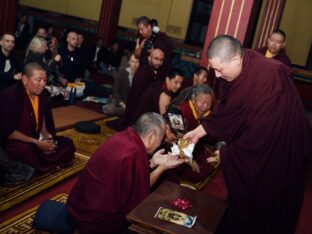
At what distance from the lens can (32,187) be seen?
350 cm

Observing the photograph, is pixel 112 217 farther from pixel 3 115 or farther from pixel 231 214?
pixel 3 115

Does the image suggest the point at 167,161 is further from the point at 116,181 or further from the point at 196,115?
the point at 196,115

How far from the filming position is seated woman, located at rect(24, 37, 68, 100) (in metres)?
6.04

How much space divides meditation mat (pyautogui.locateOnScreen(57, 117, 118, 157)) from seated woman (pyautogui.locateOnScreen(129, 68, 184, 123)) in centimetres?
65

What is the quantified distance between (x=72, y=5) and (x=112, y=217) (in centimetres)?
1162

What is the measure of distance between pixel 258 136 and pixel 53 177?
7.35 ft

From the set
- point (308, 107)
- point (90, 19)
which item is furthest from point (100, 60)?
point (308, 107)

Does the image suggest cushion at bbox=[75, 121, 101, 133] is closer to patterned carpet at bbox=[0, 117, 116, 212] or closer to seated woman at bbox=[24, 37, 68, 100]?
patterned carpet at bbox=[0, 117, 116, 212]

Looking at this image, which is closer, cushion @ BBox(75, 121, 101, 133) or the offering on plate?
the offering on plate

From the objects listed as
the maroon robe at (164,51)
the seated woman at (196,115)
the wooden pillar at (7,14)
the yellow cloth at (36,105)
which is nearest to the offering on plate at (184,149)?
the seated woman at (196,115)

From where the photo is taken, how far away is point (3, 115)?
3635 millimetres

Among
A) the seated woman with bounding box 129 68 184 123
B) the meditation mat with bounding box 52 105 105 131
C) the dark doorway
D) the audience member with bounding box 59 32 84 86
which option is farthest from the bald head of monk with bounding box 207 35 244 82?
the dark doorway

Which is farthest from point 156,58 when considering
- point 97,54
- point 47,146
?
point 97,54

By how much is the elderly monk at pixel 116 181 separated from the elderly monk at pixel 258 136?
0.48 metres
